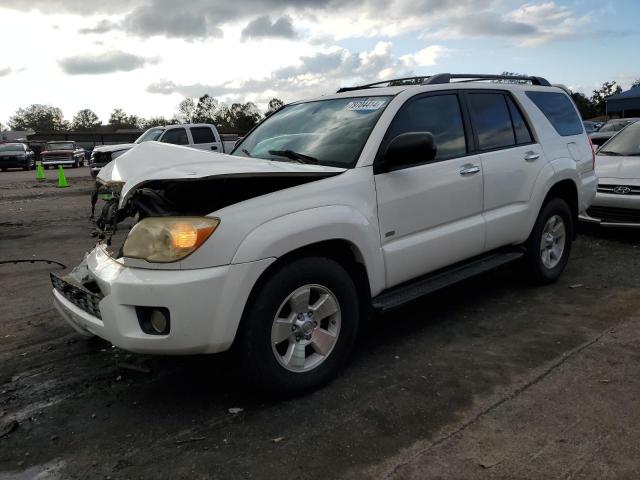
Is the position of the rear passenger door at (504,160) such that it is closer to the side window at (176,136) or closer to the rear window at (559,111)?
the rear window at (559,111)

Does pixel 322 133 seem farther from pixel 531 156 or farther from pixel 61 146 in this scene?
pixel 61 146

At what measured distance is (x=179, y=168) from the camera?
10.2 feet

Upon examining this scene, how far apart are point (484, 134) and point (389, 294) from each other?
1.71 metres

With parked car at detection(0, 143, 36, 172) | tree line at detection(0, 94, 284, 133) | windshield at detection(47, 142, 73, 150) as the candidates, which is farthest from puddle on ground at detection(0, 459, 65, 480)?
tree line at detection(0, 94, 284, 133)

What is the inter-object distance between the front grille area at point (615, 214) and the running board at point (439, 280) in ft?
10.2

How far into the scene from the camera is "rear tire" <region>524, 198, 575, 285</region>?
512cm

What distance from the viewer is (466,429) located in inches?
114

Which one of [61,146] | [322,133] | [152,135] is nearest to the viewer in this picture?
[322,133]

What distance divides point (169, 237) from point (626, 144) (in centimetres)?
762

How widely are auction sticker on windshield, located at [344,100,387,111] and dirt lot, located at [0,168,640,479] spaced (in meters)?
1.70

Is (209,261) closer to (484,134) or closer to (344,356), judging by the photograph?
(344,356)

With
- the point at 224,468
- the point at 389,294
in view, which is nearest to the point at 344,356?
the point at 389,294

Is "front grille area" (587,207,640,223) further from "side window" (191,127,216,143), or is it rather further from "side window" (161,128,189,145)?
"side window" (191,127,216,143)

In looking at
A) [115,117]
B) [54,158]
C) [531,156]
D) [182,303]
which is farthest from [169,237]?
[115,117]
